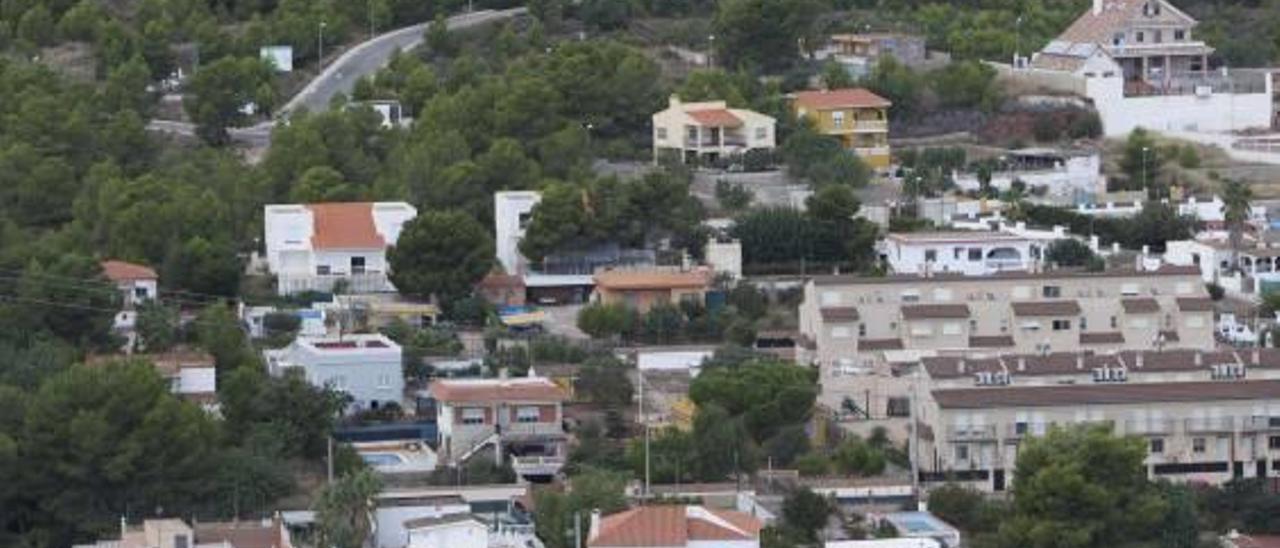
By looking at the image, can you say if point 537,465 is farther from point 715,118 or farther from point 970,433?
point 715,118

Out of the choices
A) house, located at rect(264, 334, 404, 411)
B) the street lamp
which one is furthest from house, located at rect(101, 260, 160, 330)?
the street lamp

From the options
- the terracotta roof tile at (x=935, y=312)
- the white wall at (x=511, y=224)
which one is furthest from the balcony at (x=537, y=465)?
the white wall at (x=511, y=224)

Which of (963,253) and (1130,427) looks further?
(963,253)

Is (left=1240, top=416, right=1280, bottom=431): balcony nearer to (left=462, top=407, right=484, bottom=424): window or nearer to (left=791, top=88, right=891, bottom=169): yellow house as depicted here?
(left=462, top=407, right=484, bottom=424): window

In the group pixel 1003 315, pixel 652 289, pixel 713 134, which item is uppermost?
pixel 713 134

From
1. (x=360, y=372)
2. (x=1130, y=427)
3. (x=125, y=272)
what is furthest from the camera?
(x=125, y=272)

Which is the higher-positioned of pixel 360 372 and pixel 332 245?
pixel 332 245

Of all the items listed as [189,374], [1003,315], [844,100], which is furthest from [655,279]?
[844,100]

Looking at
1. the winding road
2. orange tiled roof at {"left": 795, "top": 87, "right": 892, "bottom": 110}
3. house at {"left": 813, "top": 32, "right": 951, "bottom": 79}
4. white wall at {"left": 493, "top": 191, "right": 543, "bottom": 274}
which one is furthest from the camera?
house at {"left": 813, "top": 32, "right": 951, "bottom": 79}
